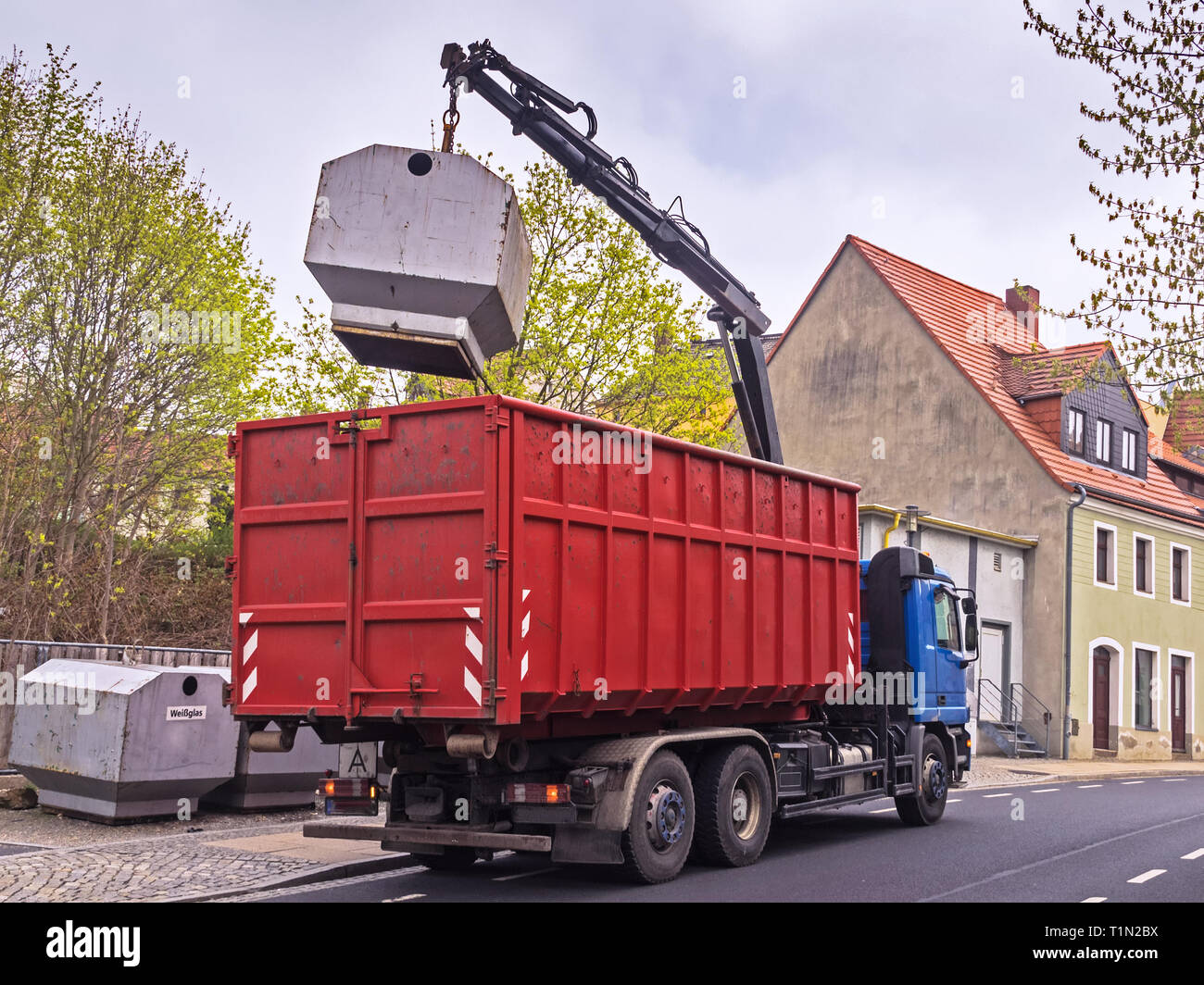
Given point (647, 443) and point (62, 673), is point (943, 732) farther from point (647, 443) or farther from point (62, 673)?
point (62, 673)

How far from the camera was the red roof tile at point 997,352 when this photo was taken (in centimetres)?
3006

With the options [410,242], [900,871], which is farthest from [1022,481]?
[410,242]

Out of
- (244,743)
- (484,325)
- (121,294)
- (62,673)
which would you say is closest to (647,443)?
(484,325)

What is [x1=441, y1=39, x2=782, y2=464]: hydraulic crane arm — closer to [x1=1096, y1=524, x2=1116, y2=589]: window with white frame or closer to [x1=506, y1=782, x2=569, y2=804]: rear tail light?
[x1=506, y1=782, x2=569, y2=804]: rear tail light

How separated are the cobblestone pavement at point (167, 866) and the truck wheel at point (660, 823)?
225cm

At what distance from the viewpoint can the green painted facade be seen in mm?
28969

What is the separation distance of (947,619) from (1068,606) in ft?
53.2

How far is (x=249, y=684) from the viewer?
9.05 m

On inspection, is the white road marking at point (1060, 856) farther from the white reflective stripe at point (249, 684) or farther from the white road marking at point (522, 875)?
the white reflective stripe at point (249, 684)

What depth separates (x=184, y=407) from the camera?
19.0 m

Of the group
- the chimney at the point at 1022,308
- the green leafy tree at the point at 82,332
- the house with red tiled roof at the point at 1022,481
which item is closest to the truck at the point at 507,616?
the green leafy tree at the point at 82,332

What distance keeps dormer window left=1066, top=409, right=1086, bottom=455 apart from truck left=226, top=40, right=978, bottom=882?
2222 centimetres

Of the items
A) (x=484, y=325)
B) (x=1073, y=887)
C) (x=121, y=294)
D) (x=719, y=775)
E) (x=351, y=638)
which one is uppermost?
(x=121, y=294)

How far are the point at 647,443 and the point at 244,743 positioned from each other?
5.47 m
